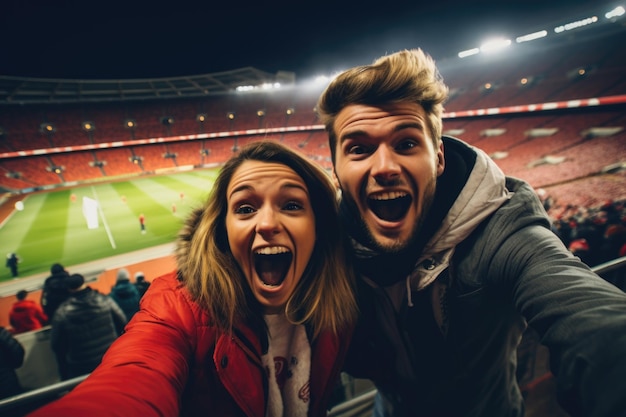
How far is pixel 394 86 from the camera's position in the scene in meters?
1.60

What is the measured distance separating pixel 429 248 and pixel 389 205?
26.5 inches

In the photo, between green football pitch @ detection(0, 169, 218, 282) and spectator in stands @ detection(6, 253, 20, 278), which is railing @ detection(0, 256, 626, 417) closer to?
green football pitch @ detection(0, 169, 218, 282)

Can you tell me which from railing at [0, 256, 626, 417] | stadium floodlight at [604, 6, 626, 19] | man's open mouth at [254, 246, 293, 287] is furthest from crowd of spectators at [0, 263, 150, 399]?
stadium floodlight at [604, 6, 626, 19]

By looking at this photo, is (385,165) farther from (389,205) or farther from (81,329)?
(81,329)

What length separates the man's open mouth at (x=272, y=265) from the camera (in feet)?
6.40

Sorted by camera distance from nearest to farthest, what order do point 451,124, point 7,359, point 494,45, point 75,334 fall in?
point 7,359
point 75,334
point 494,45
point 451,124

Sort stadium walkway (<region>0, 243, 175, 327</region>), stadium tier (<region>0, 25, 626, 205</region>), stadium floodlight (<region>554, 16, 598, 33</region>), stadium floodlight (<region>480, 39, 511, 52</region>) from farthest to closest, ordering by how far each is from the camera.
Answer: stadium floodlight (<region>480, 39, 511, 52</region>) → stadium floodlight (<region>554, 16, 598, 33</region>) → stadium tier (<region>0, 25, 626, 205</region>) → stadium walkway (<region>0, 243, 175, 327</region>)

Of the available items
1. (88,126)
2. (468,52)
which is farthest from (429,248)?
(88,126)

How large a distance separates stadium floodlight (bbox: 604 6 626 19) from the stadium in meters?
0.12

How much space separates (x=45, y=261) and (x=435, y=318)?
48.7 ft

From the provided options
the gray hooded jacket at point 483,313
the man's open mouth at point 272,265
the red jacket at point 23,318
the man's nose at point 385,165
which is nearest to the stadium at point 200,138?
the red jacket at point 23,318

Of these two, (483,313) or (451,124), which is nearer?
(483,313)

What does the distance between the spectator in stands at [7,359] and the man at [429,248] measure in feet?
13.1

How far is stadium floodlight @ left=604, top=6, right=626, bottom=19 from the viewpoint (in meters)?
21.2
